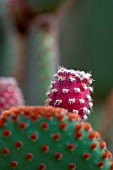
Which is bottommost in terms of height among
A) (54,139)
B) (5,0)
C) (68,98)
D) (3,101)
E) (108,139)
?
(54,139)

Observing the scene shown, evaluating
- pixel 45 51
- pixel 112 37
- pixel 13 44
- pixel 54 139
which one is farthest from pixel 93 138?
pixel 13 44

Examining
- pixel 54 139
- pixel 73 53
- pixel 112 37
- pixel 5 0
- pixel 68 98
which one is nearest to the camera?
pixel 54 139

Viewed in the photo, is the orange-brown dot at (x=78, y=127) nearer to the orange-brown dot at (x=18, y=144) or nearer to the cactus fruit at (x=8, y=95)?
the orange-brown dot at (x=18, y=144)

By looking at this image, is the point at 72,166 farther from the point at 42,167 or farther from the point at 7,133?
the point at 7,133

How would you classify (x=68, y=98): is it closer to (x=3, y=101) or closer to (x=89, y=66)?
(x=3, y=101)

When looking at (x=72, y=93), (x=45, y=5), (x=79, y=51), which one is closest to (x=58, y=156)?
(x=72, y=93)

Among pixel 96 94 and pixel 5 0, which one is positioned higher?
pixel 5 0
